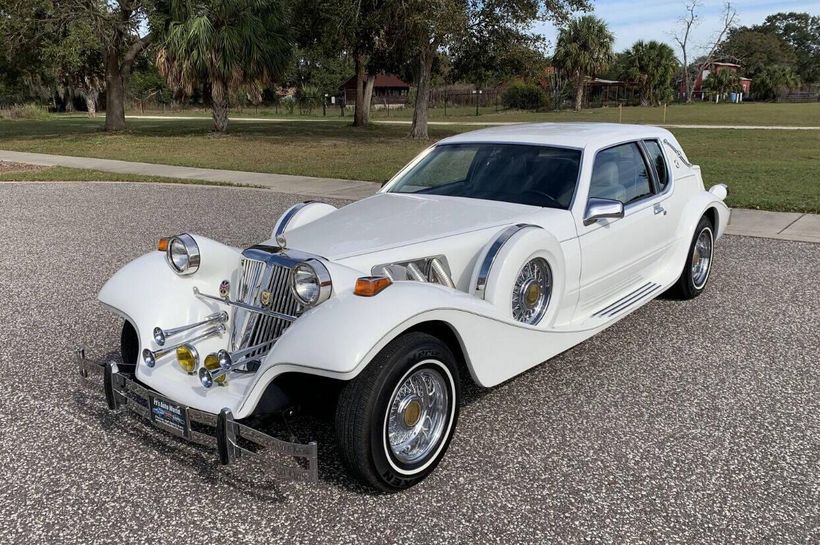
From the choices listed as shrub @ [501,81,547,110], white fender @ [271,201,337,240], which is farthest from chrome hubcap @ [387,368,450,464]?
shrub @ [501,81,547,110]

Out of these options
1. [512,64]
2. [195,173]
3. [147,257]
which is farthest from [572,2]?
[147,257]

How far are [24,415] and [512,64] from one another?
70.2 feet

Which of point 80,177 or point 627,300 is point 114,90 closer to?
point 80,177

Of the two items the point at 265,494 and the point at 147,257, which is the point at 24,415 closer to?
the point at 147,257

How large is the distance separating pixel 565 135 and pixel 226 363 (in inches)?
119

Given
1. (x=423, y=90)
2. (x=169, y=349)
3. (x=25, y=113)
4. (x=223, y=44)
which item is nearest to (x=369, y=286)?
(x=169, y=349)

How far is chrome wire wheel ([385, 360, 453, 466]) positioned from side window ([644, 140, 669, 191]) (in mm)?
3194

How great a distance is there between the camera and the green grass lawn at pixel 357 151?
42.4ft

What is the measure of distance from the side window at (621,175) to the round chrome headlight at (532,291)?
910 millimetres

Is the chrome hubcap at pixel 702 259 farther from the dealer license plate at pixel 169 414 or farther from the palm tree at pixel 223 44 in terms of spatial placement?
the palm tree at pixel 223 44

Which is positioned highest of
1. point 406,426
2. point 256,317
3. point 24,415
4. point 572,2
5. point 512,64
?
point 572,2

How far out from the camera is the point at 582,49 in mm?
56719

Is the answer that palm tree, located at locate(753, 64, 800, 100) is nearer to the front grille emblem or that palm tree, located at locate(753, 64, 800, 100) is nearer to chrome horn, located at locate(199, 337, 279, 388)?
the front grille emblem

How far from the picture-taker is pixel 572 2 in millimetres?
21391
